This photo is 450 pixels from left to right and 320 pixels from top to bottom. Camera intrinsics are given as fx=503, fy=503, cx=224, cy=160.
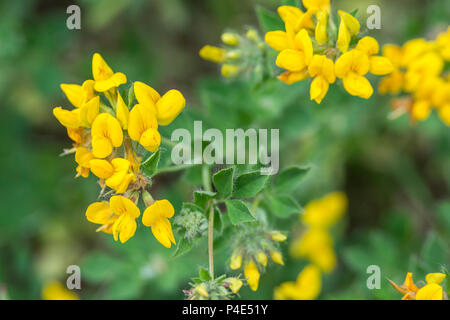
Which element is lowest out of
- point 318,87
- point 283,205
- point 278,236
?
point 278,236

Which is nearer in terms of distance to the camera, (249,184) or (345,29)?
(345,29)

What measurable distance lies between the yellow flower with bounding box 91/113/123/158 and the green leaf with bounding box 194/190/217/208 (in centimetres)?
57

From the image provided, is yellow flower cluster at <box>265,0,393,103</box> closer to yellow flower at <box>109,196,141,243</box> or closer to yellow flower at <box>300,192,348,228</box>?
yellow flower at <box>109,196,141,243</box>

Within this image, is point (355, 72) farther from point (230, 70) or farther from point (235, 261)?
point (235, 261)

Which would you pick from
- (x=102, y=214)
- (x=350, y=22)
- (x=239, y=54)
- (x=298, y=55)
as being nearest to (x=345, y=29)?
(x=350, y=22)

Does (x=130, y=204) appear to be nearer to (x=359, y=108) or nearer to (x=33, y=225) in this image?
(x=359, y=108)

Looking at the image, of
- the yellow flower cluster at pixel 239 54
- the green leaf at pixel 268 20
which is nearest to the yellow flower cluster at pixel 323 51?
the green leaf at pixel 268 20

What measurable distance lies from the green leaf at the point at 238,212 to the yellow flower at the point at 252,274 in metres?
0.39

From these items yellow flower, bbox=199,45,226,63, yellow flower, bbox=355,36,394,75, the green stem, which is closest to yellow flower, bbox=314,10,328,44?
yellow flower, bbox=355,36,394,75

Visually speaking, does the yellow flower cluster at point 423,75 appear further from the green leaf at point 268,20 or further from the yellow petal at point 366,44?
the green leaf at point 268,20

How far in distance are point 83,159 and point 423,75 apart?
98.4 inches

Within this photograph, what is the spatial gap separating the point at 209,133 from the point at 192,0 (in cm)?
302

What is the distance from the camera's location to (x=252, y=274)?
10.1 feet
